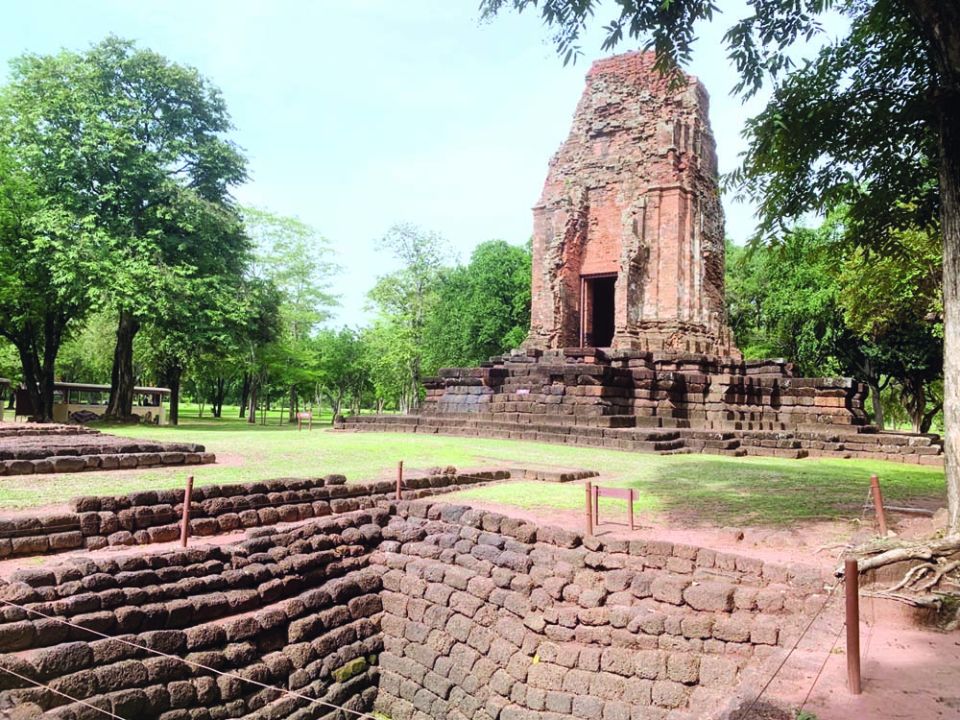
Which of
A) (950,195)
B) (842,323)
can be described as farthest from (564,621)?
(842,323)

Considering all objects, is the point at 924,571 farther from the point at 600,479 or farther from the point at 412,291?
the point at 412,291

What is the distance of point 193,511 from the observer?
6.82 meters

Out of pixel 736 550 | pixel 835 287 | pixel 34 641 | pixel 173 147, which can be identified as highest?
pixel 173 147

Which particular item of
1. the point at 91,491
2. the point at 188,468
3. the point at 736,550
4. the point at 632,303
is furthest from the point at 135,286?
the point at 736,550

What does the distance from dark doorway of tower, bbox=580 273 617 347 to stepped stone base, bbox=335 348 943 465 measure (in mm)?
3456

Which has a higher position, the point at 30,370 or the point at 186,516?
the point at 30,370

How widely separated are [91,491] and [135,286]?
45.3 feet

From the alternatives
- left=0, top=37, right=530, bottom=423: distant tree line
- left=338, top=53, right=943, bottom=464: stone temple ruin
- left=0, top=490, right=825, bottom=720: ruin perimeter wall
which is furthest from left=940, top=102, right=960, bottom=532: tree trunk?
left=0, top=37, right=530, bottom=423: distant tree line

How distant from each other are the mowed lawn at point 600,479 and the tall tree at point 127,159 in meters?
9.01

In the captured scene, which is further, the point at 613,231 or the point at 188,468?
the point at 613,231

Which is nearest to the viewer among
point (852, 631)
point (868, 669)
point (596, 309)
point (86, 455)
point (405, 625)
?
point (852, 631)

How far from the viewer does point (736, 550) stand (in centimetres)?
574

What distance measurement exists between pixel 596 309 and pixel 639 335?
5137 millimetres

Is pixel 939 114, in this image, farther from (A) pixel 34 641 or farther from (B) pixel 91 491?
(B) pixel 91 491
